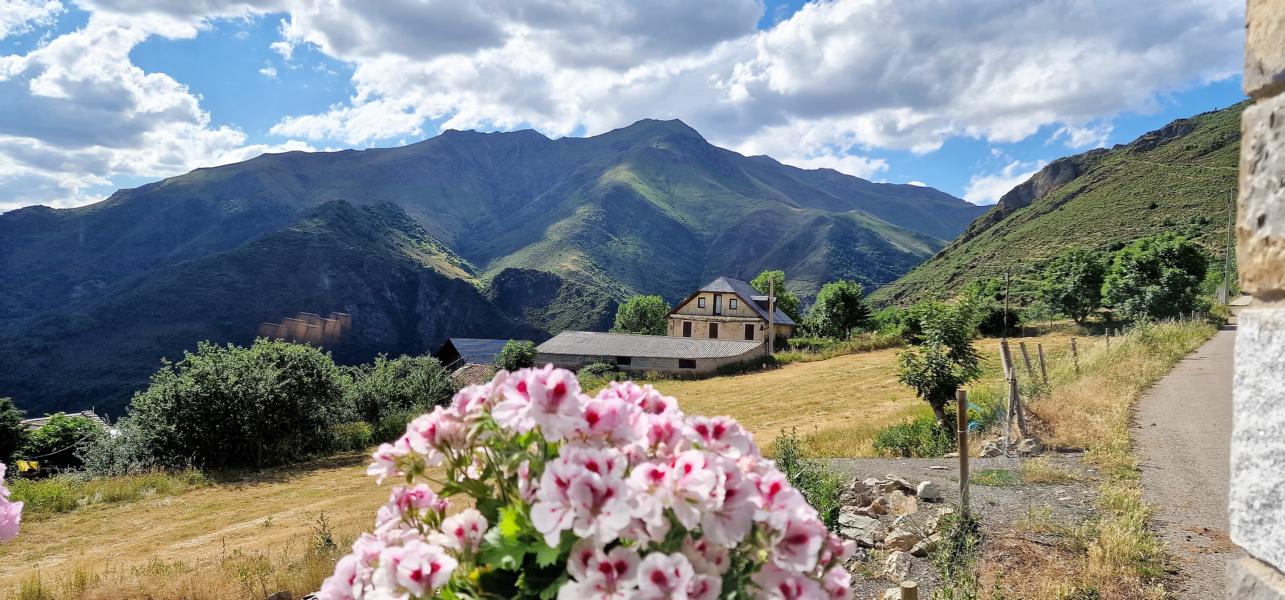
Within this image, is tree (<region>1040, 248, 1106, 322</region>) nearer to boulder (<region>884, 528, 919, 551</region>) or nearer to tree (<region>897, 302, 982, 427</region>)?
tree (<region>897, 302, 982, 427</region>)

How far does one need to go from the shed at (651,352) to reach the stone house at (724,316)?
526 cm

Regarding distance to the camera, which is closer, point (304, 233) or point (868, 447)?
point (868, 447)

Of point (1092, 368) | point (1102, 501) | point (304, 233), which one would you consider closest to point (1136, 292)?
point (1092, 368)

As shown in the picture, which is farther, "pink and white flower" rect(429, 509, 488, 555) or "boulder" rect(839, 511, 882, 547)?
"boulder" rect(839, 511, 882, 547)

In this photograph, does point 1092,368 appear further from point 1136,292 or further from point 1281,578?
point 1136,292

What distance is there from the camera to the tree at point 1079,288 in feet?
132

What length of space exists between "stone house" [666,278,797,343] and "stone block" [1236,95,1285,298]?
183 feet

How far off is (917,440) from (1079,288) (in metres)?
34.8

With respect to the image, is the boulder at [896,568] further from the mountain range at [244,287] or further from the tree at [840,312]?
the mountain range at [244,287]

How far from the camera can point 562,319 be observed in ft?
434


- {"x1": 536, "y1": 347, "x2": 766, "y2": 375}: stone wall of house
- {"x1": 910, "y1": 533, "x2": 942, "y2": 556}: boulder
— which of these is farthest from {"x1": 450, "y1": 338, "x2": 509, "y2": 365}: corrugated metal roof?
{"x1": 910, "y1": 533, "x2": 942, "y2": 556}: boulder

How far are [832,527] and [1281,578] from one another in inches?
217

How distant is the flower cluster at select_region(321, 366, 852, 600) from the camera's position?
1.27 meters

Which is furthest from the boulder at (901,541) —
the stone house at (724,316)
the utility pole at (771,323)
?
the stone house at (724,316)
